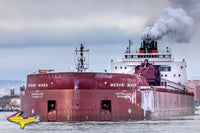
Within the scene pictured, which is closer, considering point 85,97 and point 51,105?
point 85,97

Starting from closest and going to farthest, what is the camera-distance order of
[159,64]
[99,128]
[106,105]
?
[99,128], [106,105], [159,64]

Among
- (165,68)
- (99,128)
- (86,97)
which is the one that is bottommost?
(99,128)

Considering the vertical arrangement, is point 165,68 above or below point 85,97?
above

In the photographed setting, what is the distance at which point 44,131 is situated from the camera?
41.0 metres

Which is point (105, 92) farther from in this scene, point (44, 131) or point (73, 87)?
point (44, 131)

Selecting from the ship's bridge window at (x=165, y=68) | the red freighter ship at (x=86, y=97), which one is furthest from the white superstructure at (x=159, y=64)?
the red freighter ship at (x=86, y=97)

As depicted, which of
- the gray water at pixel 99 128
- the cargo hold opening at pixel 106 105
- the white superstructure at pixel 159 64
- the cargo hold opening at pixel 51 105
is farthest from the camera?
the white superstructure at pixel 159 64

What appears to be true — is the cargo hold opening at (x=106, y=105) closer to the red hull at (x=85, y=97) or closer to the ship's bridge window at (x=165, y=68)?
the red hull at (x=85, y=97)

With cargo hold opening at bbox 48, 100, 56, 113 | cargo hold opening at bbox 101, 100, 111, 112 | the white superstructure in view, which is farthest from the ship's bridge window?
cargo hold opening at bbox 48, 100, 56, 113

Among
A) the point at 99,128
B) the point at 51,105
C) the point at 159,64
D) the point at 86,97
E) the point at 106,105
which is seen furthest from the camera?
the point at 159,64

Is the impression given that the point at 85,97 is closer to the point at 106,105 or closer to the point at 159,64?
the point at 106,105

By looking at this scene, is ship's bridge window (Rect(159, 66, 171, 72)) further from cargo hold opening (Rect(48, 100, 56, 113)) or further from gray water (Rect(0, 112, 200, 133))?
cargo hold opening (Rect(48, 100, 56, 113))

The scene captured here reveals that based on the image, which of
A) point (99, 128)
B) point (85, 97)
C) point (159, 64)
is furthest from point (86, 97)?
point (159, 64)

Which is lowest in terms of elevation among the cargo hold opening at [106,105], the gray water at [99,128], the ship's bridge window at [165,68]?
the gray water at [99,128]
